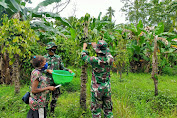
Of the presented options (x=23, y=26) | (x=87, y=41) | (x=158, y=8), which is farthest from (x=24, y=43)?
(x=158, y=8)

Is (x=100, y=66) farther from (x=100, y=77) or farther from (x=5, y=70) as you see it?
(x=5, y=70)

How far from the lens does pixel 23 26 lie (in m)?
3.80

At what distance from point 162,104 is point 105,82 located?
2248mm

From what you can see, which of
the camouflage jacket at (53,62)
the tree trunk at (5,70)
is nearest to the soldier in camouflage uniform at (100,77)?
the camouflage jacket at (53,62)

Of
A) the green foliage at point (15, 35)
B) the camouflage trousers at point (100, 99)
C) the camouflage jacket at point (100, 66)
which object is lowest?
the camouflage trousers at point (100, 99)

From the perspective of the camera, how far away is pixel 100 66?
8.68 ft

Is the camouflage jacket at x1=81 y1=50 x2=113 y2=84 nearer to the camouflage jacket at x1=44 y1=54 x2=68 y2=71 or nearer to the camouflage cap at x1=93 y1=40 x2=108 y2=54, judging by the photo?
the camouflage cap at x1=93 y1=40 x2=108 y2=54

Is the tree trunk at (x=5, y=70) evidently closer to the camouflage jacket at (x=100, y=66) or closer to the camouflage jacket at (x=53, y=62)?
the camouflage jacket at (x=53, y=62)

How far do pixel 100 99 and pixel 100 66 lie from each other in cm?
65

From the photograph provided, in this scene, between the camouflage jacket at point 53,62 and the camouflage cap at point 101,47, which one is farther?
the camouflage jacket at point 53,62

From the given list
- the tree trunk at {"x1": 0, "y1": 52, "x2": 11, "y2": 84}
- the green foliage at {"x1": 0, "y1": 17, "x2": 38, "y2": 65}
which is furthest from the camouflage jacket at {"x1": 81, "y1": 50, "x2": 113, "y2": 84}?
the tree trunk at {"x1": 0, "y1": 52, "x2": 11, "y2": 84}

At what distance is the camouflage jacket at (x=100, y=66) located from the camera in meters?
2.60

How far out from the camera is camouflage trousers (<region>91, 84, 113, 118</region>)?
2.69 m

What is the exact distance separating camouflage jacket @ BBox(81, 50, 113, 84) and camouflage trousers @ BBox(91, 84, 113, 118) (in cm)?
12
